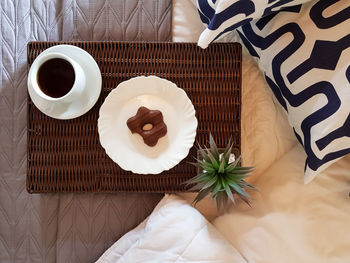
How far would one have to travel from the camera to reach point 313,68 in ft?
2.07

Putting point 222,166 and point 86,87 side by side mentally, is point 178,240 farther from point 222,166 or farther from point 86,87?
point 86,87

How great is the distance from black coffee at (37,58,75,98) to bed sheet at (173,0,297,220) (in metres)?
0.26

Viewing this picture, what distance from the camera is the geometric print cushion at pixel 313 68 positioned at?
1.97 feet

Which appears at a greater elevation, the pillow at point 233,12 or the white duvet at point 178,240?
the pillow at point 233,12

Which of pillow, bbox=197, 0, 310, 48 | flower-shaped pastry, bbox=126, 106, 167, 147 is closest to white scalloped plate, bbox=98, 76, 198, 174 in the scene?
flower-shaped pastry, bbox=126, 106, 167, 147

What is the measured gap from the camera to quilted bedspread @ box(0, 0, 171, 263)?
30.5 inches

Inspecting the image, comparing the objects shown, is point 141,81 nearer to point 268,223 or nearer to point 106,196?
point 106,196

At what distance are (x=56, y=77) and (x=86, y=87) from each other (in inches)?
2.3

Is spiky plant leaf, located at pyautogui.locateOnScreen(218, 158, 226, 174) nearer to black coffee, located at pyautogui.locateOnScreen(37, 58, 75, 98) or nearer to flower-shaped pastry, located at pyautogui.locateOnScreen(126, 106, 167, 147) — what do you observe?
flower-shaped pastry, located at pyautogui.locateOnScreen(126, 106, 167, 147)

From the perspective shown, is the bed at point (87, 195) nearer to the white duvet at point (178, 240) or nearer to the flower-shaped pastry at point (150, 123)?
the white duvet at point (178, 240)

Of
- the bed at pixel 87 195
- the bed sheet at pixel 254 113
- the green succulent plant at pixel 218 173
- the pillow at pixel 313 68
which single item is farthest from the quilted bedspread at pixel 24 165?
the pillow at pixel 313 68

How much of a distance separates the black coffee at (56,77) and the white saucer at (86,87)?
29mm

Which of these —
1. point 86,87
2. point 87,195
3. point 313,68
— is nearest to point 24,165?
point 87,195

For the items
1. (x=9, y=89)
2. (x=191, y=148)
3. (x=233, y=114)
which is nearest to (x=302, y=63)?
(x=233, y=114)
